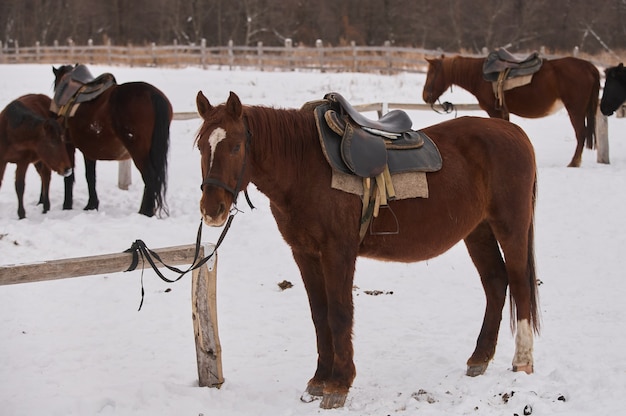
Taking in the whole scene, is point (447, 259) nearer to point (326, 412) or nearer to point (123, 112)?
point (326, 412)

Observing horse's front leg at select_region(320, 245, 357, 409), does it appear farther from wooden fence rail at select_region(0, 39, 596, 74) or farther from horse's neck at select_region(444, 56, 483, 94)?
wooden fence rail at select_region(0, 39, 596, 74)

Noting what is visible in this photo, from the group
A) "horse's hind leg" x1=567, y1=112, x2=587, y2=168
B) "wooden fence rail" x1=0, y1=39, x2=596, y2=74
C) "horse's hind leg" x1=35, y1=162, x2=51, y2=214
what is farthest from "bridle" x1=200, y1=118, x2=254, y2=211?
"wooden fence rail" x1=0, y1=39, x2=596, y2=74

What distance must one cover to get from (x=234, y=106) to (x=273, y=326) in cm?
244

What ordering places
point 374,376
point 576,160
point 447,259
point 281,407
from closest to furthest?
point 281,407, point 374,376, point 447,259, point 576,160

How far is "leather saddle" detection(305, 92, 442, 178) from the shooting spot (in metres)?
3.89

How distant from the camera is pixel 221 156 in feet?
11.5

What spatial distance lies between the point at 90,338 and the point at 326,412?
205cm

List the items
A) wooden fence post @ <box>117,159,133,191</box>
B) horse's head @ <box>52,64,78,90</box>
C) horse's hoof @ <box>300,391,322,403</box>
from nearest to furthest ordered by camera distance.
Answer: horse's hoof @ <box>300,391,322,403</box>, horse's head @ <box>52,64,78,90</box>, wooden fence post @ <box>117,159,133,191</box>

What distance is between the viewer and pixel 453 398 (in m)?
4.00

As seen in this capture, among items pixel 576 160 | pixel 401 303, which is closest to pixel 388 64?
pixel 576 160

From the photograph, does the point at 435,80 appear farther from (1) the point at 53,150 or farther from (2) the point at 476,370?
(2) the point at 476,370

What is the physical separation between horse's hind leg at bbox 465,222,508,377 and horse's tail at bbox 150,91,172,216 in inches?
191

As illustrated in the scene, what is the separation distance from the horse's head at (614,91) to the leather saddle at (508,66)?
1.28 meters

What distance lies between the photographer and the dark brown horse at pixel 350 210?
11.9 feet
